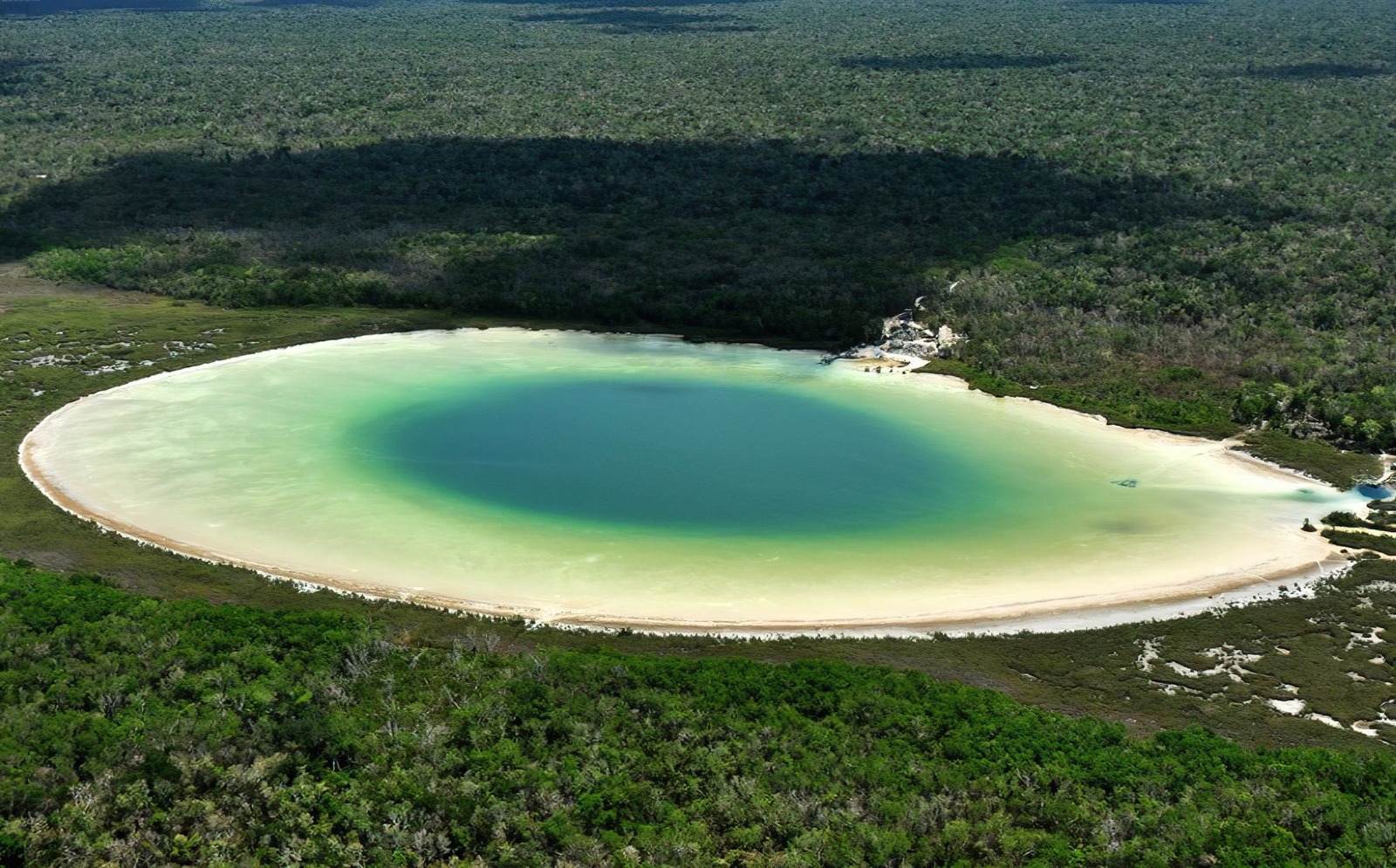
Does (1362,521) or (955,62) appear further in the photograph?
(955,62)

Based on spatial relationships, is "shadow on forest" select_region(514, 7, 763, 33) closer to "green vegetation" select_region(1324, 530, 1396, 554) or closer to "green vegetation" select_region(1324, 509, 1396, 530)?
"green vegetation" select_region(1324, 509, 1396, 530)

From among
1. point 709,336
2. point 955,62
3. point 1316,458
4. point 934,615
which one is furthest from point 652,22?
point 934,615

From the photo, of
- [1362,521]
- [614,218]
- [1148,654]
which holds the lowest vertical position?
[1148,654]

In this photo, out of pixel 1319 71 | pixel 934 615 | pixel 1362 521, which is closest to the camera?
pixel 934 615

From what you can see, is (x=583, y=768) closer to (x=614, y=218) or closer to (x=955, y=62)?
(x=614, y=218)

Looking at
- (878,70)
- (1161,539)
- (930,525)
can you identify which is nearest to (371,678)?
(930,525)

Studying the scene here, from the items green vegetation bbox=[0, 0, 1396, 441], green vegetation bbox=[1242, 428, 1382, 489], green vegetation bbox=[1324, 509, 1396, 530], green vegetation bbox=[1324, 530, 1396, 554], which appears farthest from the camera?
green vegetation bbox=[0, 0, 1396, 441]

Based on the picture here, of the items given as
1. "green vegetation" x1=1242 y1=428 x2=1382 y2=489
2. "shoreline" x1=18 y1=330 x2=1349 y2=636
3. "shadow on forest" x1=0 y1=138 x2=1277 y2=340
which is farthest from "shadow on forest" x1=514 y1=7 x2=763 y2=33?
"shoreline" x1=18 y1=330 x2=1349 y2=636
